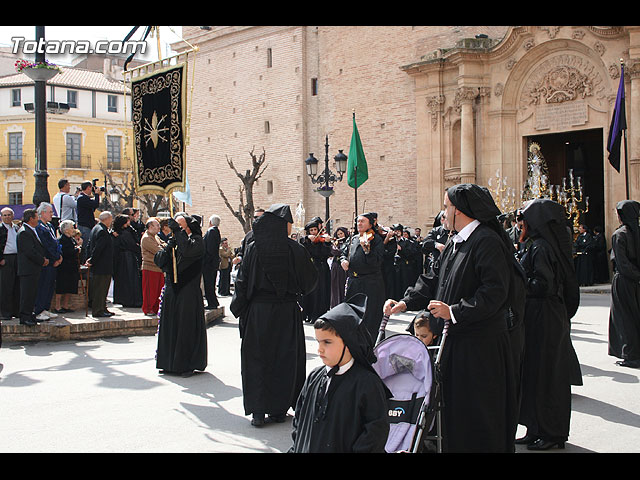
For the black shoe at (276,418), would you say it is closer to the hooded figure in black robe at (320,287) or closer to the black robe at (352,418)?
the black robe at (352,418)

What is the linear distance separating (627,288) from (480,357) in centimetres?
581

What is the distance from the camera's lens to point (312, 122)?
3347cm

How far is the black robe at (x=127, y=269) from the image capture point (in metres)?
15.0

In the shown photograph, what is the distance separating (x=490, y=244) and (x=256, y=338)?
9.67 feet

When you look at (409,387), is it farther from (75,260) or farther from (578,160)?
(578,160)

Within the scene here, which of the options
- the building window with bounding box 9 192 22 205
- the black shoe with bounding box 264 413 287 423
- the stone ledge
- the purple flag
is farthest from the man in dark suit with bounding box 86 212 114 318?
the building window with bounding box 9 192 22 205

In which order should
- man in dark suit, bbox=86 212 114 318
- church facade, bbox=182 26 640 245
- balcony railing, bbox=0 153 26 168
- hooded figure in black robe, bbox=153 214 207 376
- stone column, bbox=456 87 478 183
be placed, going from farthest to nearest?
1. balcony railing, bbox=0 153 26 168
2. stone column, bbox=456 87 478 183
3. church facade, bbox=182 26 640 245
4. man in dark suit, bbox=86 212 114 318
5. hooded figure in black robe, bbox=153 214 207 376

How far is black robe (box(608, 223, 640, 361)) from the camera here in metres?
9.45

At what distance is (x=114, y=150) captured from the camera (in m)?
52.0

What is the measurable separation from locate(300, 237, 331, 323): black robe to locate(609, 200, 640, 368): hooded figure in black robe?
22.1ft

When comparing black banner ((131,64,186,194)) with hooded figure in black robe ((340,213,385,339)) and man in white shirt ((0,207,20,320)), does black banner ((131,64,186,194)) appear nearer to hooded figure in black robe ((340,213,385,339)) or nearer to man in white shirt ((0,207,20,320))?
hooded figure in black robe ((340,213,385,339))

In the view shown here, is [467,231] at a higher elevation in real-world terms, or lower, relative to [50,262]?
higher

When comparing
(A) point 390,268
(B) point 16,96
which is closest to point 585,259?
(A) point 390,268
